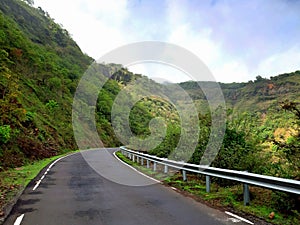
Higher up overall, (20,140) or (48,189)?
(20,140)

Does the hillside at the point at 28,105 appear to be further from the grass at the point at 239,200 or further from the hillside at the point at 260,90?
the hillside at the point at 260,90

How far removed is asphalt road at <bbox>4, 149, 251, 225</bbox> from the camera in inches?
246

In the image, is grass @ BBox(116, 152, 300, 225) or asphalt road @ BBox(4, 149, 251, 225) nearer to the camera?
asphalt road @ BBox(4, 149, 251, 225)

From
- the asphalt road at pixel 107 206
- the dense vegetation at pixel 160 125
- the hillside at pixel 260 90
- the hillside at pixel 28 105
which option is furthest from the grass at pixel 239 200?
the hillside at pixel 260 90

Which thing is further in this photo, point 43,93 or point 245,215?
point 43,93

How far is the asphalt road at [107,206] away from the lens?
625 cm

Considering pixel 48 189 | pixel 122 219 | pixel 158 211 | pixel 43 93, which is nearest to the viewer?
pixel 122 219

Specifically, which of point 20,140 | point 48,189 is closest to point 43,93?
point 20,140

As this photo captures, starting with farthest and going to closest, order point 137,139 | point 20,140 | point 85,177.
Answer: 1. point 137,139
2. point 20,140
3. point 85,177

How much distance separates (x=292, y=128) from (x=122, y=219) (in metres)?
4.88

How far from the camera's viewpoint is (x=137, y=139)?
2378 cm

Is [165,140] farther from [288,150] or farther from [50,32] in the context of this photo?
[50,32]

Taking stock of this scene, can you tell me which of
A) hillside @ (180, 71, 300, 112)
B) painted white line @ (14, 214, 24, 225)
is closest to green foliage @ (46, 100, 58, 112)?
hillside @ (180, 71, 300, 112)

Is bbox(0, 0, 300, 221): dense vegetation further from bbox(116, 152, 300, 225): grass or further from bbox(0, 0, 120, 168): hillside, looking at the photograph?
bbox(116, 152, 300, 225): grass
